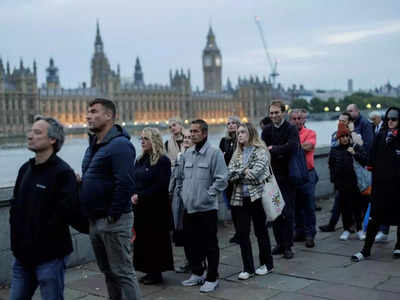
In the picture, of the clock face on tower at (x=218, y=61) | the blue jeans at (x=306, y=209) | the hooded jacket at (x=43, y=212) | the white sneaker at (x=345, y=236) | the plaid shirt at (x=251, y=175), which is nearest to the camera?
the hooded jacket at (x=43, y=212)

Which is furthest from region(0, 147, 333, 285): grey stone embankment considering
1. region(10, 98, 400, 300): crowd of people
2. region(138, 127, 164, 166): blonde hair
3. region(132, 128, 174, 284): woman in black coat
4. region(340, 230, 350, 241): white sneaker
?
region(340, 230, 350, 241): white sneaker

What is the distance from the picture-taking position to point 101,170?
3748 mm

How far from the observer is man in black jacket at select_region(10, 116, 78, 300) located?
127 inches

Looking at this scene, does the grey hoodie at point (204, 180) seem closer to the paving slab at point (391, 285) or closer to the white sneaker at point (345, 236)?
the paving slab at point (391, 285)

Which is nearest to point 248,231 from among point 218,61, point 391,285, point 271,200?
point 271,200

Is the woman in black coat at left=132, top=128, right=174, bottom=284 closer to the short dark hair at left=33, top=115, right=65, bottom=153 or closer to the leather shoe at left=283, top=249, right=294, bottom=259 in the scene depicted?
the leather shoe at left=283, top=249, right=294, bottom=259

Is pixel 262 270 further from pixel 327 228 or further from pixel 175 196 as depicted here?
pixel 327 228

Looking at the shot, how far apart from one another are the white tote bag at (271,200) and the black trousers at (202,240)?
0.55 metres

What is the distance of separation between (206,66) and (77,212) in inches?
5930

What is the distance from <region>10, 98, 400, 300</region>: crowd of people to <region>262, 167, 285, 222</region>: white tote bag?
7 cm

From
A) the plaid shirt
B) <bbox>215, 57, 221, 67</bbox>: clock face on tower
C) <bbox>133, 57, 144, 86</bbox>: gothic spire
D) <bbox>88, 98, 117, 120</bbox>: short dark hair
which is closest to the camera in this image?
<bbox>88, 98, 117, 120</bbox>: short dark hair

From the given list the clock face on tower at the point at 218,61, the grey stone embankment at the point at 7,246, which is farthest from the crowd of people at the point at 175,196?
the clock face on tower at the point at 218,61

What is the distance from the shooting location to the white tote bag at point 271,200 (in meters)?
5.27

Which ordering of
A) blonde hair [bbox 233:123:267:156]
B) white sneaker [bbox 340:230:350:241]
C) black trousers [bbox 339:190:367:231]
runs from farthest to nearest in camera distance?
black trousers [bbox 339:190:367:231] < white sneaker [bbox 340:230:350:241] < blonde hair [bbox 233:123:267:156]
